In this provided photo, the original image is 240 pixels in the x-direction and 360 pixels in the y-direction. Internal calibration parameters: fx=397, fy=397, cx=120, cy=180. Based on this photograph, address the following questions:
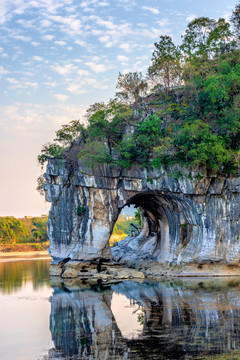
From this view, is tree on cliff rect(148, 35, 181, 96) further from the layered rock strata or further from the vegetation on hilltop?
the layered rock strata

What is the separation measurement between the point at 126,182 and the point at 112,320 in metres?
14.1

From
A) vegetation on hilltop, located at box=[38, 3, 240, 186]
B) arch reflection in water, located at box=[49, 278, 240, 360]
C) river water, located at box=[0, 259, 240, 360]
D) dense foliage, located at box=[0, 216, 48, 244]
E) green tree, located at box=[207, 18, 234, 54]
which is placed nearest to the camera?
arch reflection in water, located at box=[49, 278, 240, 360]

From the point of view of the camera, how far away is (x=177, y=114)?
28.6 meters

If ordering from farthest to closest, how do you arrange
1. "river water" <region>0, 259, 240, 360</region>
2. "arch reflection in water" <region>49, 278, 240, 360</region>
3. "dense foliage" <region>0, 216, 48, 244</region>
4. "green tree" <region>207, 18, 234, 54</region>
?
"dense foliage" <region>0, 216, 48, 244</region> → "green tree" <region>207, 18, 234, 54</region> → "river water" <region>0, 259, 240, 360</region> → "arch reflection in water" <region>49, 278, 240, 360</region>

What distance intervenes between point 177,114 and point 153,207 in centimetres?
797

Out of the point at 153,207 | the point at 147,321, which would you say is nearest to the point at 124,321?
the point at 147,321

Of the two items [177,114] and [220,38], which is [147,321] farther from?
[220,38]

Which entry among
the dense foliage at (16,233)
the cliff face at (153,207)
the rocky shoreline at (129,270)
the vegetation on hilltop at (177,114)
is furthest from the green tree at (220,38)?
the dense foliage at (16,233)

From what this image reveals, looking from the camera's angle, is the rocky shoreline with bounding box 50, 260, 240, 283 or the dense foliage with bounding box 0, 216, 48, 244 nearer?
the rocky shoreline with bounding box 50, 260, 240, 283

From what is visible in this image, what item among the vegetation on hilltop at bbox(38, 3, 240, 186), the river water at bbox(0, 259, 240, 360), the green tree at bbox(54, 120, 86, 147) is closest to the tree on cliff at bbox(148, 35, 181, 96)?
the vegetation on hilltop at bbox(38, 3, 240, 186)

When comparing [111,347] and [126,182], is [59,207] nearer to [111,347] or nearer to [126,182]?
[126,182]

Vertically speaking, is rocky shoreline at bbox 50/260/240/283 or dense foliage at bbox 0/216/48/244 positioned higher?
dense foliage at bbox 0/216/48/244

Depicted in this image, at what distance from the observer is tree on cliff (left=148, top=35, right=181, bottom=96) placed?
101ft

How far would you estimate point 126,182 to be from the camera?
27.6 m
